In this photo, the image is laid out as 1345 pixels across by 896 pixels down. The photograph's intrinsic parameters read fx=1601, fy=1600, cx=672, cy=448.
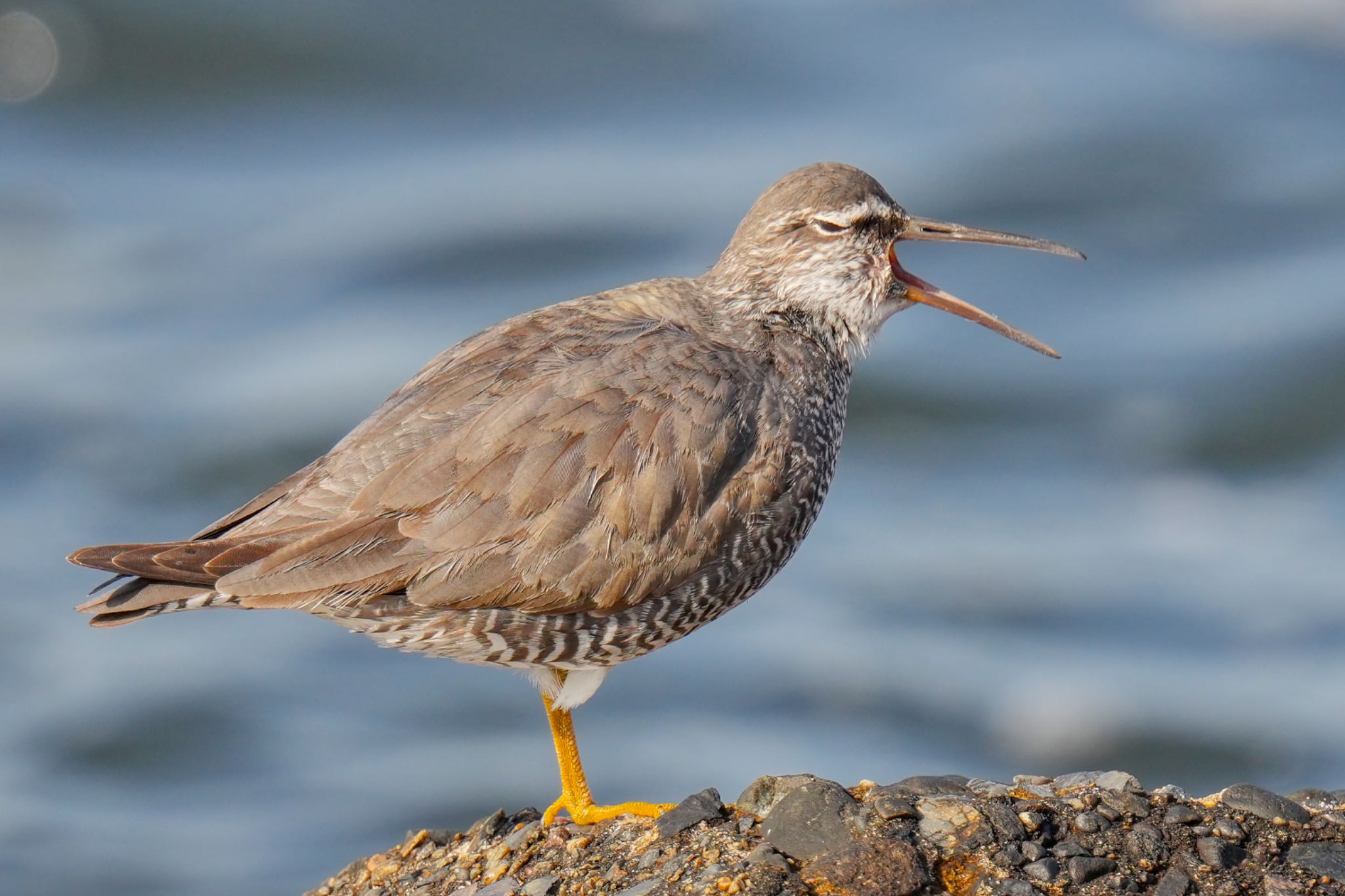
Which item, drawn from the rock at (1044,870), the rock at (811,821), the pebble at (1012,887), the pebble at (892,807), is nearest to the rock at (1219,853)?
the rock at (1044,870)

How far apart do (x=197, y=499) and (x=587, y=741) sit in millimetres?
5972

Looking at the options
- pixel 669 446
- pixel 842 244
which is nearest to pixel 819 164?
pixel 842 244

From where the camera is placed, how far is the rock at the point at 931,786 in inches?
257

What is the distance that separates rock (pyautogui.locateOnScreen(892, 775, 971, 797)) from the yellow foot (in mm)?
1095

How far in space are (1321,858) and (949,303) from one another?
12.5 ft

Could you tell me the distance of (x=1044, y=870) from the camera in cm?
597

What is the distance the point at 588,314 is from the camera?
8.34 metres

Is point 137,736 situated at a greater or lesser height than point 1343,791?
greater

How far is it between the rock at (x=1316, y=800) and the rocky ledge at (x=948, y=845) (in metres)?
0.01

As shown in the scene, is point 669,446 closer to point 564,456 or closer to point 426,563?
point 564,456

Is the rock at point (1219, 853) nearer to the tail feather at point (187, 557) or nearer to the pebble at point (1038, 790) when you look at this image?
the pebble at point (1038, 790)

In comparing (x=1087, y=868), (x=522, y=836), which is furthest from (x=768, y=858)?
(x=522, y=836)

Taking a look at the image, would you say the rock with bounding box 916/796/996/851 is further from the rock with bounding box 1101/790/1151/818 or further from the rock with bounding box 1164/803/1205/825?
the rock with bounding box 1164/803/1205/825

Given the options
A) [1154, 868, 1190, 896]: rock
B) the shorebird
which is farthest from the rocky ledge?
the shorebird
